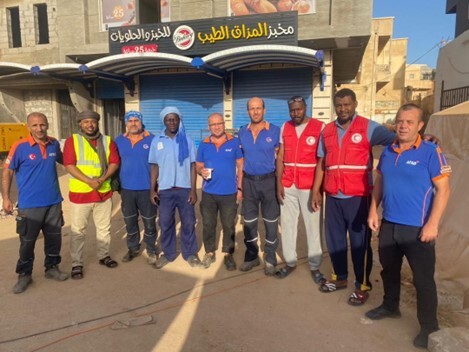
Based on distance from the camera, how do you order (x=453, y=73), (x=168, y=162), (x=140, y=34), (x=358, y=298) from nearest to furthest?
1. (x=358, y=298)
2. (x=168, y=162)
3. (x=140, y=34)
4. (x=453, y=73)

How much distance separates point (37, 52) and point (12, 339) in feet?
43.9

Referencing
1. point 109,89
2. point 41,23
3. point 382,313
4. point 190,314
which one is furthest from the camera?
point 41,23

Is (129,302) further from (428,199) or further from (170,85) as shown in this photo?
(170,85)

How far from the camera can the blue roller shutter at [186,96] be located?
1223 cm

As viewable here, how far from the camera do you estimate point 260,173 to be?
393 cm

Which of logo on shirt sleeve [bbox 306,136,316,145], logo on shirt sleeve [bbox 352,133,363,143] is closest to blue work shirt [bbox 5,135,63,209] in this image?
logo on shirt sleeve [bbox 306,136,316,145]

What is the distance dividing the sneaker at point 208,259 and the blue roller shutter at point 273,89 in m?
7.80

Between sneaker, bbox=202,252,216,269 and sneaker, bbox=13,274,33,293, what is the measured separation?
76.0 inches

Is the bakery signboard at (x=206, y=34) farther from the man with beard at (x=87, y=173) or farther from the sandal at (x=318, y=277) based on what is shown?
the sandal at (x=318, y=277)

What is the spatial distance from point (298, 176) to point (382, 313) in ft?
4.94

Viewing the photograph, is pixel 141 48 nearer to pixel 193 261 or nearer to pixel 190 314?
pixel 193 261

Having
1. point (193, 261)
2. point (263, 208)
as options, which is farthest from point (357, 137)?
point (193, 261)

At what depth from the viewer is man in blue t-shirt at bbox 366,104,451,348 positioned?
8.64 feet

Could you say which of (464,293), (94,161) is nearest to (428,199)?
(464,293)
